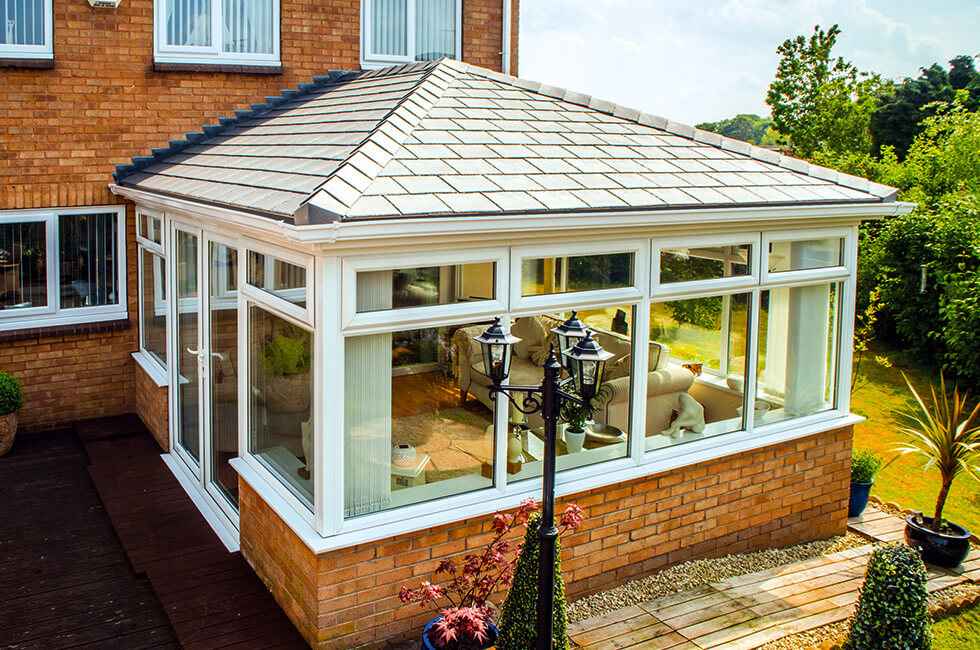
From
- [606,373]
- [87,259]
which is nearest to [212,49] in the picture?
[87,259]

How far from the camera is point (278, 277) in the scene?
19.7ft

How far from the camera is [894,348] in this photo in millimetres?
16812

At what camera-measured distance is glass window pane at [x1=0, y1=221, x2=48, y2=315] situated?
9.71m

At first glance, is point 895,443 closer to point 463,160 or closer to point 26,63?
point 463,160

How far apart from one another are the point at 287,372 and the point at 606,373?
7.74 feet

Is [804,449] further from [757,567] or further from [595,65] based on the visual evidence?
[595,65]

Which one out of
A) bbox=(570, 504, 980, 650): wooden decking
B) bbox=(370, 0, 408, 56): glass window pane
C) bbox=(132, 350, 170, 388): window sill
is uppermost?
bbox=(370, 0, 408, 56): glass window pane

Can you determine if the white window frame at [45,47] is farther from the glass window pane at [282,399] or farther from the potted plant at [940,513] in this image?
the potted plant at [940,513]

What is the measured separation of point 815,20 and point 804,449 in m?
25.1

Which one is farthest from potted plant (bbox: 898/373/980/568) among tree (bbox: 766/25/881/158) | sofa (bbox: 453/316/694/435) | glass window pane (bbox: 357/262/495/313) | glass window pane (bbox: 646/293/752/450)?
tree (bbox: 766/25/881/158)

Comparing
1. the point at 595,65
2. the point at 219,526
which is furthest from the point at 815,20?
the point at 219,526

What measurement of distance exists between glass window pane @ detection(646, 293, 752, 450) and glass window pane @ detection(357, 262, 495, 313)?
61.6 inches

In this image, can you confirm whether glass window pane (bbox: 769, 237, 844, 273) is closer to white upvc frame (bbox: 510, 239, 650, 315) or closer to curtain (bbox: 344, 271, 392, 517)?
white upvc frame (bbox: 510, 239, 650, 315)

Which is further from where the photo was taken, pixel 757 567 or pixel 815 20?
pixel 815 20
